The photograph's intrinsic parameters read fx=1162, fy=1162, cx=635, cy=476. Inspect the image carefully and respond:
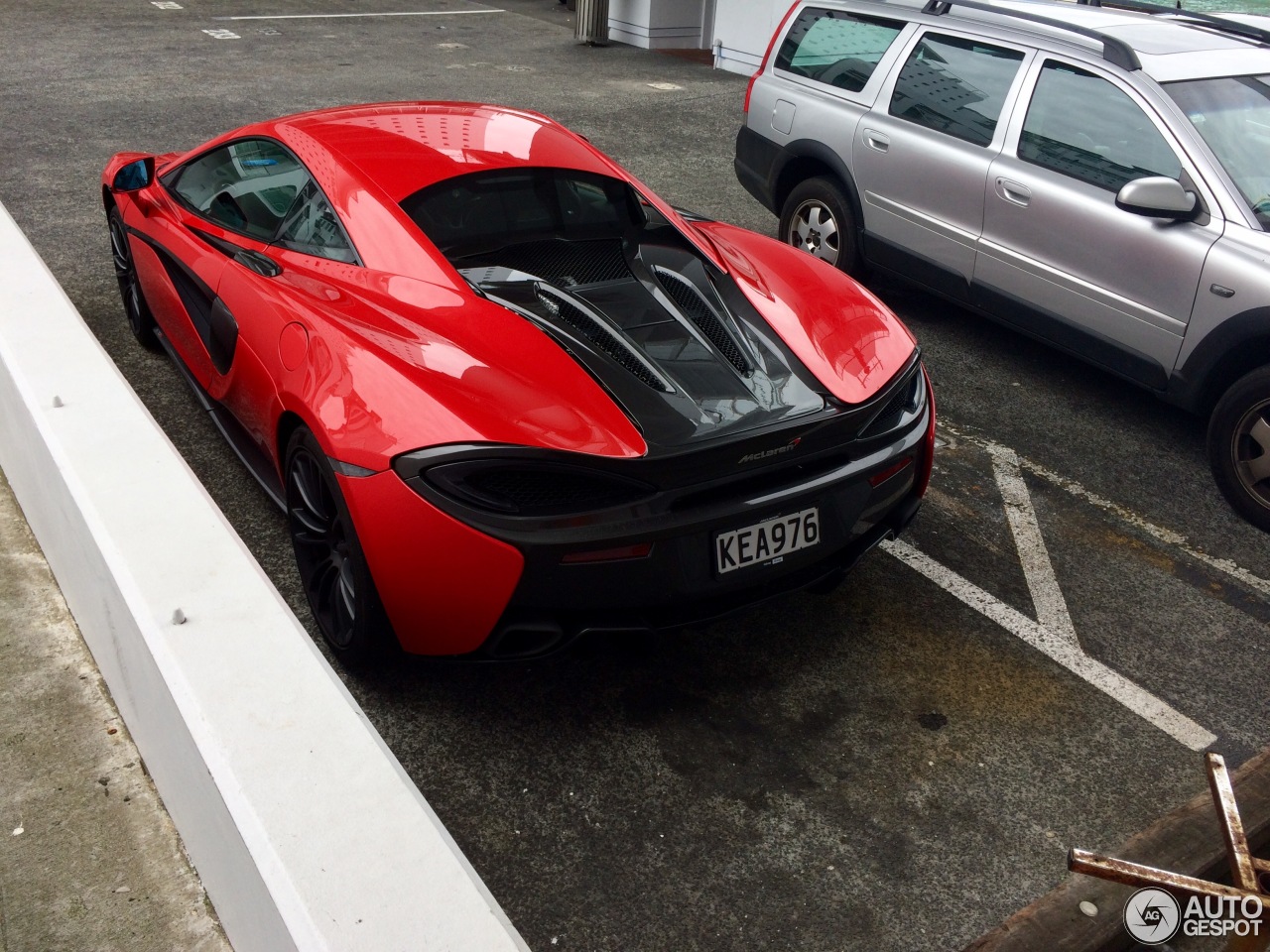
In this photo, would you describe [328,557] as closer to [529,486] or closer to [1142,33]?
[529,486]

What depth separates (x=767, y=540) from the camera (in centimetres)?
311

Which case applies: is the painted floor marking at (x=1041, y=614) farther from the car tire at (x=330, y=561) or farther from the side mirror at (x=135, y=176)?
the side mirror at (x=135, y=176)

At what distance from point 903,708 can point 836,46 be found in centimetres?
445

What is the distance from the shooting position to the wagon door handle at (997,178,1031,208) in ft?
17.6

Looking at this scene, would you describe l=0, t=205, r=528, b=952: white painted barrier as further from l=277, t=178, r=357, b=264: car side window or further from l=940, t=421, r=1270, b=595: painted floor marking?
l=940, t=421, r=1270, b=595: painted floor marking

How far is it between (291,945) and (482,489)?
1258mm

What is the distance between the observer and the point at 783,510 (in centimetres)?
311

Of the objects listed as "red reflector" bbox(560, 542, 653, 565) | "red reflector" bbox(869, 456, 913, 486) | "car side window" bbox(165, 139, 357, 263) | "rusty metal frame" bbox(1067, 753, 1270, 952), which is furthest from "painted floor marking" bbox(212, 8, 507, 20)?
"rusty metal frame" bbox(1067, 753, 1270, 952)

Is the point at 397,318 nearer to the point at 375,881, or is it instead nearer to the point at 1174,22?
the point at 375,881

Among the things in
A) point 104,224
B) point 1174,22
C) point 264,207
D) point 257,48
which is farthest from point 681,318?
point 257,48

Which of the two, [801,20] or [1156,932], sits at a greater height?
[801,20]

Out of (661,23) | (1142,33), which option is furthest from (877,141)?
(661,23)

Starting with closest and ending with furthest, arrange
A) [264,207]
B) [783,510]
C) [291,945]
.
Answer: [291,945]
[783,510]
[264,207]

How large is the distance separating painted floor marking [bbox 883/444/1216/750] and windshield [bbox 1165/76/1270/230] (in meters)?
1.54
